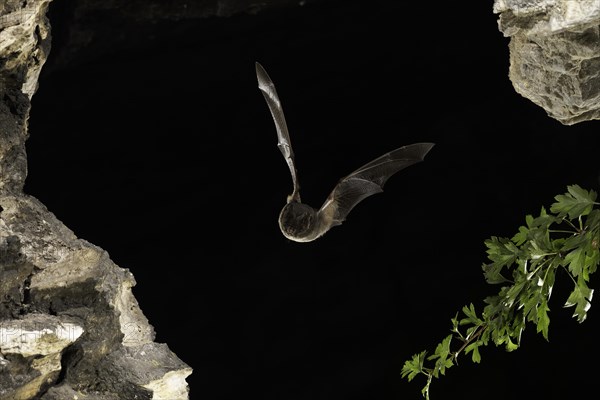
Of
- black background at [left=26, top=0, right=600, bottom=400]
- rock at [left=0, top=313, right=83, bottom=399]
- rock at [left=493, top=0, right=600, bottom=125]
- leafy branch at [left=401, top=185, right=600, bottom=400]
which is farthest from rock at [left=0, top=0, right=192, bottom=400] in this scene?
black background at [left=26, top=0, right=600, bottom=400]

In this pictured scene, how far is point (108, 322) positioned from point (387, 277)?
1841mm

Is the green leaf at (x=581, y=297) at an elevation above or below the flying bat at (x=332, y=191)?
below

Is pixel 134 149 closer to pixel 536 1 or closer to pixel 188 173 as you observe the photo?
pixel 188 173

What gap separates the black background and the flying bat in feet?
3.66

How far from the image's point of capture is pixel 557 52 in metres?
1.88

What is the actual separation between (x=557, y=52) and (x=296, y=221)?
2.06 ft

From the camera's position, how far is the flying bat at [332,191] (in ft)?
6.91

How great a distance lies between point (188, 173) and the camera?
349cm

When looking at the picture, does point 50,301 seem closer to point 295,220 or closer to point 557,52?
point 295,220

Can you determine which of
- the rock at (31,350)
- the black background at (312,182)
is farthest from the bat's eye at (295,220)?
the black background at (312,182)

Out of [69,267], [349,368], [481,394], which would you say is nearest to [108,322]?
[69,267]

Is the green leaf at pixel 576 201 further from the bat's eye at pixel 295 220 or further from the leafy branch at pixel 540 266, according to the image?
the bat's eye at pixel 295 220

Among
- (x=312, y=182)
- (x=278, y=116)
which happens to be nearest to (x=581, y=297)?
(x=278, y=116)

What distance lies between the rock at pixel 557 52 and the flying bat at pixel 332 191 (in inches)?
11.4
